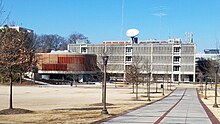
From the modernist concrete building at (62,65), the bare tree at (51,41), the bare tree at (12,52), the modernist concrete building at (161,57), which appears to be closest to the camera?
the bare tree at (12,52)

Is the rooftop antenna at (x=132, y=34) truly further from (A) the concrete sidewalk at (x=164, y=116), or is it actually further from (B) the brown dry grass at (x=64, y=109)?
(A) the concrete sidewalk at (x=164, y=116)

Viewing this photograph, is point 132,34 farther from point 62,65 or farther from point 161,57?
point 62,65

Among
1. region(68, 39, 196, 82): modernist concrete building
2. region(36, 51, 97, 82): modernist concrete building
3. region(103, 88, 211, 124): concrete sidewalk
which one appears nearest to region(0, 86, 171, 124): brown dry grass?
region(103, 88, 211, 124): concrete sidewalk

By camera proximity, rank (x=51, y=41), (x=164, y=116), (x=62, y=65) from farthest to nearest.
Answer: (x=51, y=41)
(x=62, y=65)
(x=164, y=116)

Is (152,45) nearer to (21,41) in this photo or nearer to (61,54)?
(61,54)

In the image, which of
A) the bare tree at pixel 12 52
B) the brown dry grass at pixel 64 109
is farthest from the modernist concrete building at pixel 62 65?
the bare tree at pixel 12 52

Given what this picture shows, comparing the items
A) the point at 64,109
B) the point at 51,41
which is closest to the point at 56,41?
the point at 51,41

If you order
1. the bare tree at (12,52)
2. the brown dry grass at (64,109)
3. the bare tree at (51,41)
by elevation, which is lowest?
the brown dry grass at (64,109)

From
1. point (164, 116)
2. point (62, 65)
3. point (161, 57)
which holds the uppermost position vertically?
point (161, 57)

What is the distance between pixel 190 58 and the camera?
515ft

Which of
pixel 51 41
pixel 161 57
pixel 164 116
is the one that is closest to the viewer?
pixel 164 116

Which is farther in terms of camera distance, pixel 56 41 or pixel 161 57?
pixel 56 41

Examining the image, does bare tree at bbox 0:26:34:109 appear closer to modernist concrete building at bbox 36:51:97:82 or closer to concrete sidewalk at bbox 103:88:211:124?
concrete sidewalk at bbox 103:88:211:124

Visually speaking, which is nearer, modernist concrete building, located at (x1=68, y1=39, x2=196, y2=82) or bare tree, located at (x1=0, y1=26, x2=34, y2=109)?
bare tree, located at (x1=0, y1=26, x2=34, y2=109)
